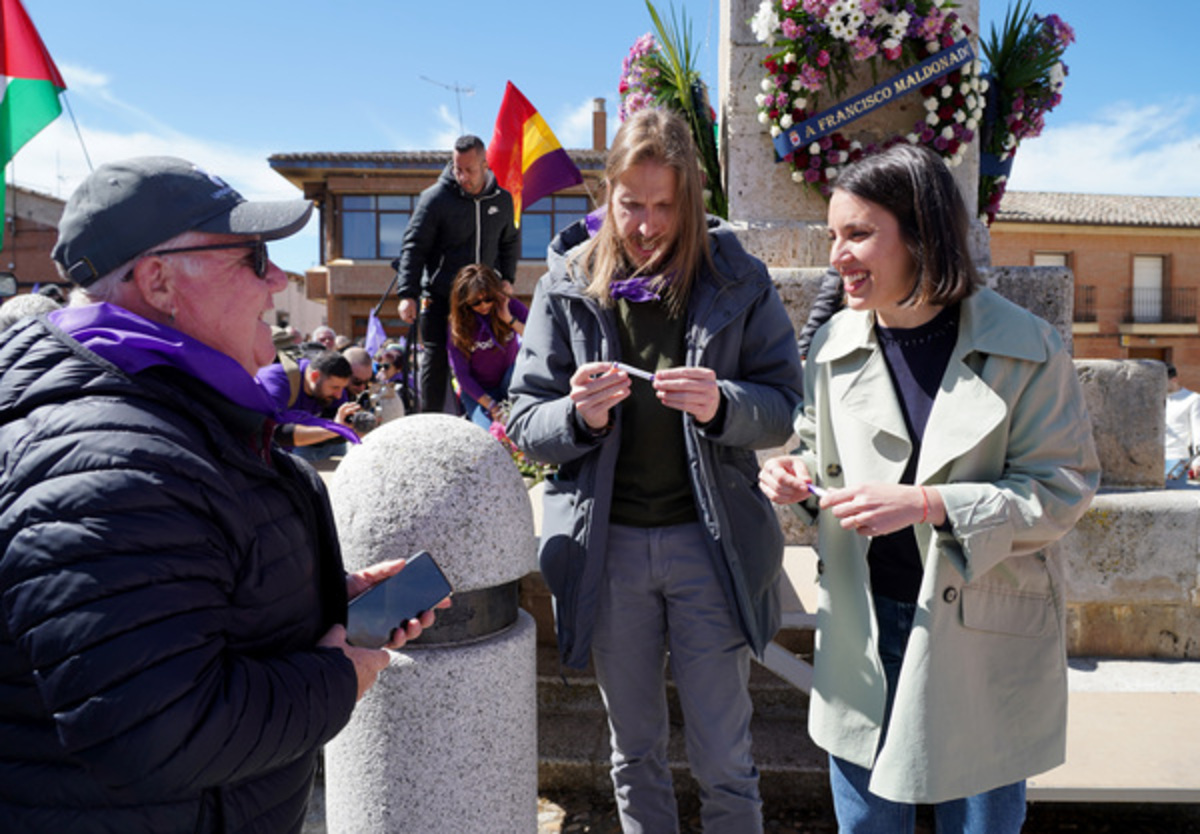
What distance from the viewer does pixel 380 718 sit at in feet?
8.21

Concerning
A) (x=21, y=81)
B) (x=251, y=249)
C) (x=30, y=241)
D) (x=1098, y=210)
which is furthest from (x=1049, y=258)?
(x=30, y=241)

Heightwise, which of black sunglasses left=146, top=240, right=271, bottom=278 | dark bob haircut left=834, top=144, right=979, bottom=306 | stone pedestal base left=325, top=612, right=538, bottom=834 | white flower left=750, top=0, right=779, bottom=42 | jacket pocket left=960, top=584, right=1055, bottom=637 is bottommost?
stone pedestal base left=325, top=612, right=538, bottom=834

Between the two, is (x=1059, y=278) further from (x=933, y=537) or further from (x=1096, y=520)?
(x=933, y=537)

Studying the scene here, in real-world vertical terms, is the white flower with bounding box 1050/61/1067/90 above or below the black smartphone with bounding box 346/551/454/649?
above

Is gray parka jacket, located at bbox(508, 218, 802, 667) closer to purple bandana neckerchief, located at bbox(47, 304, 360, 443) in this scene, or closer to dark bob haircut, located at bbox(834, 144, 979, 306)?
dark bob haircut, located at bbox(834, 144, 979, 306)

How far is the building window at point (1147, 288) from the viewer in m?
36.7

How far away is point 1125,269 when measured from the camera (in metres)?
36.5

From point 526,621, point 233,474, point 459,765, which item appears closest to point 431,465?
point 526,621

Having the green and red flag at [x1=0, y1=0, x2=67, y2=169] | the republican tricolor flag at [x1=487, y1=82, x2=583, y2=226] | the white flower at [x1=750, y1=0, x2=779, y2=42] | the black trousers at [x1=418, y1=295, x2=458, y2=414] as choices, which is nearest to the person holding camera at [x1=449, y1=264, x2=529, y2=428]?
the black trousers at [x1=418, y1=295, x2=458, y2=414]

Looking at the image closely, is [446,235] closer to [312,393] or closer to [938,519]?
[312,393]

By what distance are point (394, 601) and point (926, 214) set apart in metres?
1.48

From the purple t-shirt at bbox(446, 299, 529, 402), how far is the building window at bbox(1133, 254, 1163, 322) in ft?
125

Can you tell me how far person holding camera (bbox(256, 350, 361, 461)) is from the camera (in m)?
5.43

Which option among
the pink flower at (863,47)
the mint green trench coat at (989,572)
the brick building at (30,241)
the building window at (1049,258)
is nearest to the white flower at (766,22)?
→ the pink flower at (863,47)
